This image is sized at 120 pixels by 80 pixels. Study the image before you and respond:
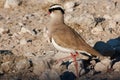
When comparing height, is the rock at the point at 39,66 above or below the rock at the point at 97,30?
below

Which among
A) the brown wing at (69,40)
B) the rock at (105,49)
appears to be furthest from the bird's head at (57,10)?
the rock at (105,49)

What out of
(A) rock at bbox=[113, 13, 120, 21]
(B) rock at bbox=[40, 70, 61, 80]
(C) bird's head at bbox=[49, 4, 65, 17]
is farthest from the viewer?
(A) rock at bbox=[113, 13, 120, 21]

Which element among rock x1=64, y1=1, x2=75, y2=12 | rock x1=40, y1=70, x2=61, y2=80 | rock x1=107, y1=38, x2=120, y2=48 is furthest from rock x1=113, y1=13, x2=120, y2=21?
rock x1=40, y1=70, x2=61, y2=80

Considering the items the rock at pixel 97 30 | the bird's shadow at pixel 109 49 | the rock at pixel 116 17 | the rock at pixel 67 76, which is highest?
the rock at pixel 116 17

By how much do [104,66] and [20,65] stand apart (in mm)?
1687

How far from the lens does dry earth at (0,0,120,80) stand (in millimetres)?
9586

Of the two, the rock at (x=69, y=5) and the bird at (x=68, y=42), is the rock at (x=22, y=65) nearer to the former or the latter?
the bird at (x=68, y=42)

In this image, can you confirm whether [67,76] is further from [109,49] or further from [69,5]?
[69,5]

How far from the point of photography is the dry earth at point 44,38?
9.59 m

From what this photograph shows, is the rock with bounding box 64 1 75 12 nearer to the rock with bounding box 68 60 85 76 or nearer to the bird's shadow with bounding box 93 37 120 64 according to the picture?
the bird's shadow with bounding box 93 37 120 64

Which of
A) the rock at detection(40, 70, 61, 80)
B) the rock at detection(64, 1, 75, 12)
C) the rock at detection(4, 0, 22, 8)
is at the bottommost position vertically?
the rock at detection(40, 70, 61, 80)

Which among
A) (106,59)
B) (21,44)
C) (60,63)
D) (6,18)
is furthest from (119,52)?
(6,18)

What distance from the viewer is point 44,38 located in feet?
36.7

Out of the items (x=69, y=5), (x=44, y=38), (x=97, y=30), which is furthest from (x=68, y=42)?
(x=69, y=5)
